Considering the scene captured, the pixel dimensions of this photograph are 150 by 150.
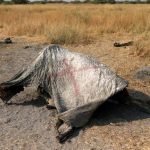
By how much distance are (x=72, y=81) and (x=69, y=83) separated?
0.19ft

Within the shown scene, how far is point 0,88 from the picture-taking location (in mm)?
6676

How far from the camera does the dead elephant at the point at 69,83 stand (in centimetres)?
582

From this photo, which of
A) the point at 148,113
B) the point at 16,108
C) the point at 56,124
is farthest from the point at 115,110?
the point at 16,108

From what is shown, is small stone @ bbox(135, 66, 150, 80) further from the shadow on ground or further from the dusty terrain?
the shadow on ground

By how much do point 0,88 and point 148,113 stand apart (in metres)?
2.33

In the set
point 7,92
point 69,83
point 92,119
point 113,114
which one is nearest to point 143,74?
point 113,114

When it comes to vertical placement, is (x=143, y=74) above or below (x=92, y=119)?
below

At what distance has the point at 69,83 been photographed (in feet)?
20.9

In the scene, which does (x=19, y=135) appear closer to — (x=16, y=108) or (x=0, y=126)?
(x=0, y=126)

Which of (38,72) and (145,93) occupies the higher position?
(38,72)

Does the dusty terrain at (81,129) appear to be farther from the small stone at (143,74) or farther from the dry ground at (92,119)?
the small stone at (143,74)

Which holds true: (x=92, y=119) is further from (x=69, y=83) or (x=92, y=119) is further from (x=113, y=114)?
(x=69, y=83)

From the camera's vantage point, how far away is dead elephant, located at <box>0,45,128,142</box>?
582cm

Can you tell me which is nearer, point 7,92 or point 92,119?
point 92,119
